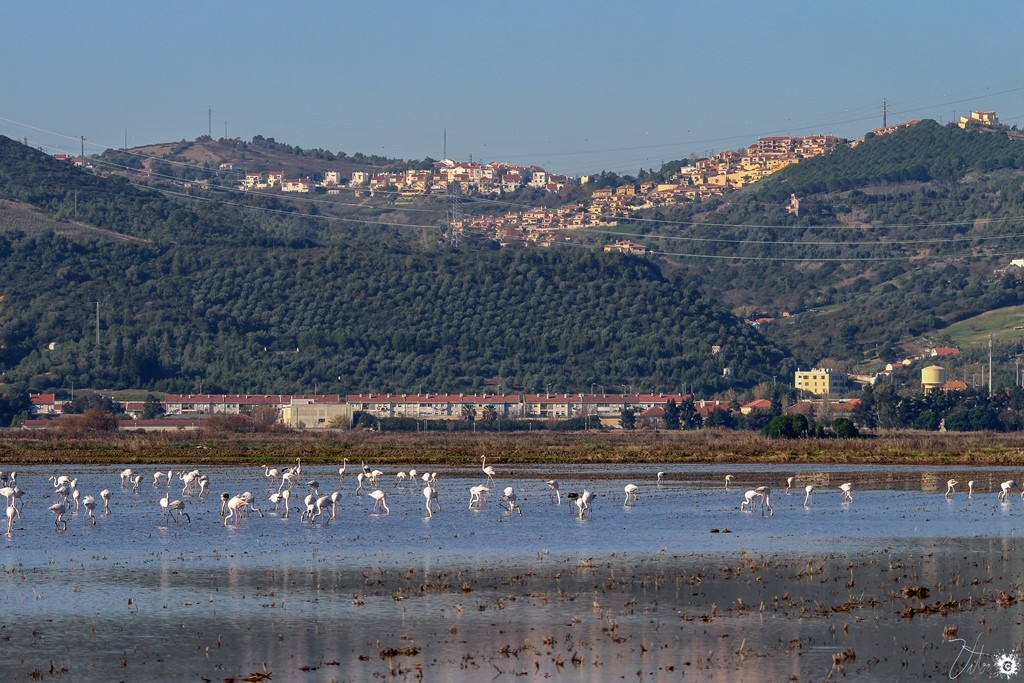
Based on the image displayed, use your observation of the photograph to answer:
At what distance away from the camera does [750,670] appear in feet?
70.3

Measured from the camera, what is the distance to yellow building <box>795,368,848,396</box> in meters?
191

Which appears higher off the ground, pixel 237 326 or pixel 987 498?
pixel 237 326

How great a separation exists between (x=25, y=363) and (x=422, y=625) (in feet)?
486

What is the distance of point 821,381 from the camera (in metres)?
192

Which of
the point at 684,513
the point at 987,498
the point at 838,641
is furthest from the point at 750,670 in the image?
the point at 987,498

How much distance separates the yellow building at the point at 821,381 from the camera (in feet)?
626

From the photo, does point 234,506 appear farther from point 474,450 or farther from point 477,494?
point 474,450

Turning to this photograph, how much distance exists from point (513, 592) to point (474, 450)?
55.6 metres

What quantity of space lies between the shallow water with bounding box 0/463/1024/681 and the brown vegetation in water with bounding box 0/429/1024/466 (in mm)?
28825

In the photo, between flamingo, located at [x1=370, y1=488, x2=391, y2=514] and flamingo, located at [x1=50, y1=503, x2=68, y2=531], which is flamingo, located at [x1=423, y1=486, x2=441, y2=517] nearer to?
flamingo, located at [x1=370, y1=488, x2=391, y2=514]

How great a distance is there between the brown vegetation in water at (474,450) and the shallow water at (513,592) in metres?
28.8

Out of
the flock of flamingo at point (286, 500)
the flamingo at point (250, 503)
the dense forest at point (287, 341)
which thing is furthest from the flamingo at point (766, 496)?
the dense forest at point (287, 341)

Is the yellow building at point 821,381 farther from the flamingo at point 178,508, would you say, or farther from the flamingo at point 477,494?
the flamingo at point 178,508

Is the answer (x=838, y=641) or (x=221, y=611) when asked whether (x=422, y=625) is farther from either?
(x=838, y=641)
